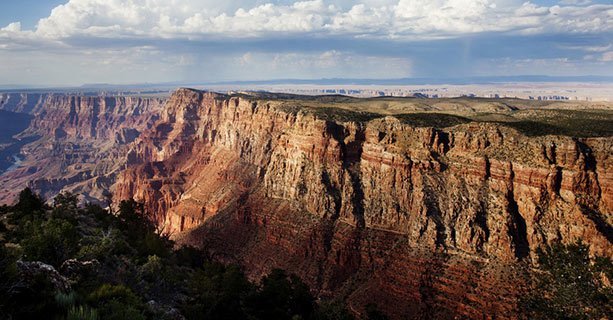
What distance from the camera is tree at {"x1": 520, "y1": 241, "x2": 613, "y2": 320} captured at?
88.0ft

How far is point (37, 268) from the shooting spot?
19734mm

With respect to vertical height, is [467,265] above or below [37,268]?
below

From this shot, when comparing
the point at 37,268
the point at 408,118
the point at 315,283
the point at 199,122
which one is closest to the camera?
the point at 37,268

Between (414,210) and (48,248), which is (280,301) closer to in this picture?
→ (48,248)

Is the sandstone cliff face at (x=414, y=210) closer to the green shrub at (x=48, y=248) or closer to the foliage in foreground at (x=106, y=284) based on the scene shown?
the foliage in foreground at (x=106, y=284)

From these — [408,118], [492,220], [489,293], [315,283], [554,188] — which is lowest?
[315,283]

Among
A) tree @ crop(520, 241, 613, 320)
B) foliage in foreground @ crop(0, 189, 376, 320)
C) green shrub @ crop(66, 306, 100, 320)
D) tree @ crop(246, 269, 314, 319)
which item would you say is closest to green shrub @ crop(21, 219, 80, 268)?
foliage in foreground @ crop(0, 189, 376, 320)

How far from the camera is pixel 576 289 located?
27.6m

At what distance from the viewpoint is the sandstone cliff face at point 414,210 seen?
53969 millimetres

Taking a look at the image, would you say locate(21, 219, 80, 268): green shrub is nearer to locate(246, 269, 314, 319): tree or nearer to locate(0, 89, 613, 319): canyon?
locate(246, 269, 314, 319): tree

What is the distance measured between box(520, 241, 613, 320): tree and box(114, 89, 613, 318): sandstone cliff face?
22.2 meters

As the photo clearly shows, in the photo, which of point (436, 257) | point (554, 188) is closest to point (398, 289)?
point (436, 257)

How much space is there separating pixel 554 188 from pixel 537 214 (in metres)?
4.12

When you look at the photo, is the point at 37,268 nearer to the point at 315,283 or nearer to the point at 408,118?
the point at 315,283
